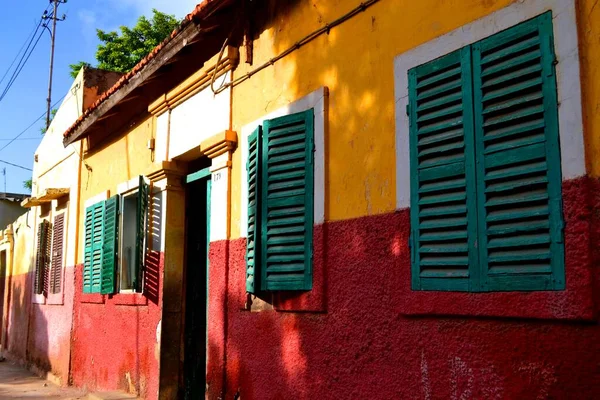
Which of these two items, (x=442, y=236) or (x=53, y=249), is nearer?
(x=442, y=236)

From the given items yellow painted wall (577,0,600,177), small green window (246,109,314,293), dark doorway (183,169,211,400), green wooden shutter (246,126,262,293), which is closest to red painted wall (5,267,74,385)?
dark doorway (183,169,211,400)

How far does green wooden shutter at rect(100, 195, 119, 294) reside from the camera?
777 cm

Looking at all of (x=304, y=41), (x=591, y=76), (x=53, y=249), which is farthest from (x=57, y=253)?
(x=591, y=76)

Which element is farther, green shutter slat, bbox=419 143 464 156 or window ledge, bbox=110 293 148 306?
window ledge, bbox=110 293 148 306

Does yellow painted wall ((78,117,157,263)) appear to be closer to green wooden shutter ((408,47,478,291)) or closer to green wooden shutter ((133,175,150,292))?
green wooden shutter ((133,175,150,292))

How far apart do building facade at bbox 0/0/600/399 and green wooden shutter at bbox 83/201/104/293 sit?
1.38 meters

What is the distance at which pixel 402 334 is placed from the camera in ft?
11.9

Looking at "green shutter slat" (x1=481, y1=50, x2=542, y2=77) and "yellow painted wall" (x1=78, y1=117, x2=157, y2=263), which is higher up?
"yellow painted wall" (x1=78, y1=117, x2=157, y2=263)

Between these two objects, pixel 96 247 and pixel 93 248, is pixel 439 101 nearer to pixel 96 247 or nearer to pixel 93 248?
pixel 96 247

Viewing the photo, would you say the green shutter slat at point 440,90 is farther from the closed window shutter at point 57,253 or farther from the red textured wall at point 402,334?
the closed window shutter at point 57,253

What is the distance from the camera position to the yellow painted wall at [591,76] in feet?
9.12

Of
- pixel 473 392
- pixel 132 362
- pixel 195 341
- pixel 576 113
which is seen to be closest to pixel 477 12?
pixel 576 113

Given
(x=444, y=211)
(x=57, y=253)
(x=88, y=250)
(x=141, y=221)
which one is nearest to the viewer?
(x=444, y=211)

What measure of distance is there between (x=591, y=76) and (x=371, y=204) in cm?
154
